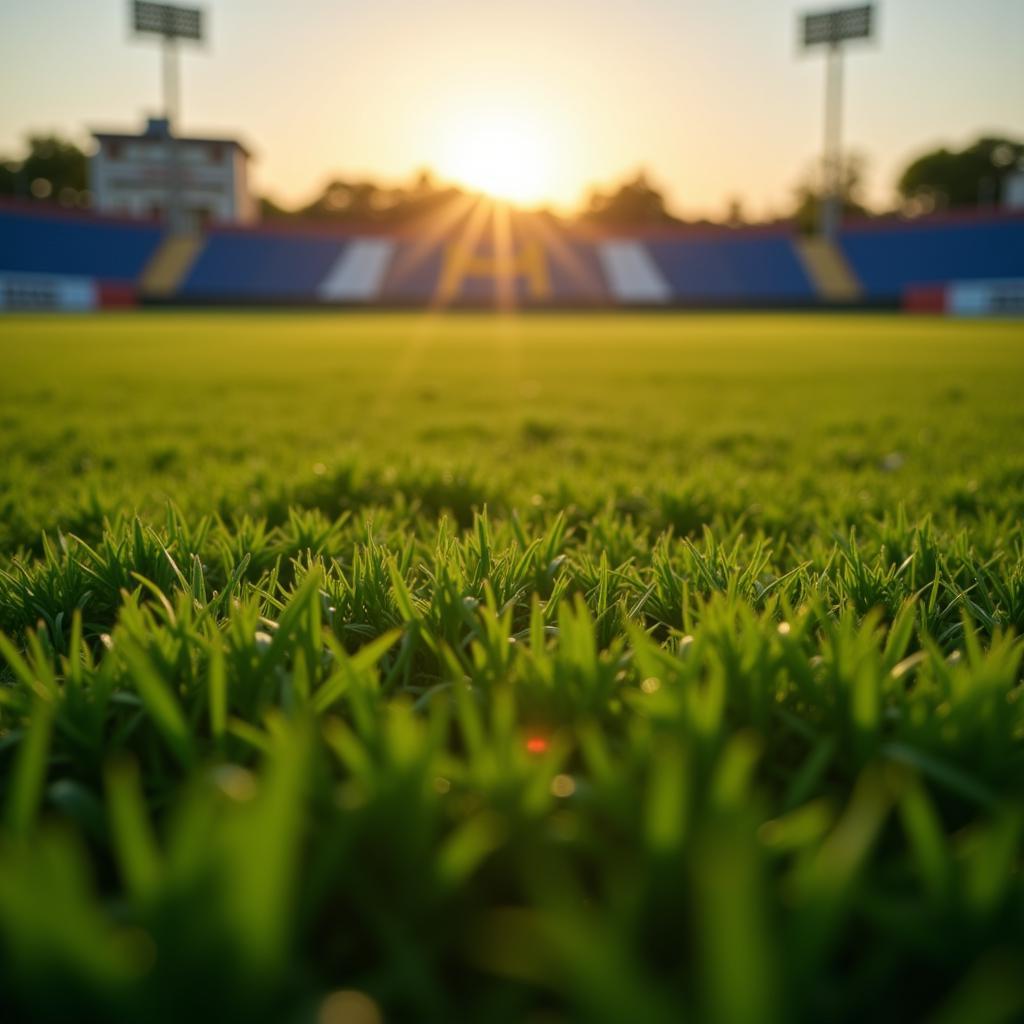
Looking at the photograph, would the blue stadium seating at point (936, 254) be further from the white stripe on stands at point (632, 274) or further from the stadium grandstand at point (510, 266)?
the white stripe on stands at point (632, 274)

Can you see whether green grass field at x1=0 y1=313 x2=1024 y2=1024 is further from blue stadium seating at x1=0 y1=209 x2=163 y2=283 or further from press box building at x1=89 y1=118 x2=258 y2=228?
press box building at x1=89 y1=118 x2=258 y2=228

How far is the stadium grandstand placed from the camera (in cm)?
3672

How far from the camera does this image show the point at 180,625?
3.49ft

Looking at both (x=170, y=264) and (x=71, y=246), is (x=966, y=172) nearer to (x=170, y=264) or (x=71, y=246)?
(x=170, y=264)

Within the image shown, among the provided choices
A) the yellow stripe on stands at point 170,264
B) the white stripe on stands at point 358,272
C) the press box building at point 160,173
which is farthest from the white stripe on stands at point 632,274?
the press box building at point 160,173

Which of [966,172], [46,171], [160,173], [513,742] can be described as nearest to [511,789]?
[513,742]

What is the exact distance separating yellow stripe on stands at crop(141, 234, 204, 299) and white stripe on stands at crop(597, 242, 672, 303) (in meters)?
20.4

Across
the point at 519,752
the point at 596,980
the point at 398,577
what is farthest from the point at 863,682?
the point at 398,577

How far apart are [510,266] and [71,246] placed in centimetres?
2098

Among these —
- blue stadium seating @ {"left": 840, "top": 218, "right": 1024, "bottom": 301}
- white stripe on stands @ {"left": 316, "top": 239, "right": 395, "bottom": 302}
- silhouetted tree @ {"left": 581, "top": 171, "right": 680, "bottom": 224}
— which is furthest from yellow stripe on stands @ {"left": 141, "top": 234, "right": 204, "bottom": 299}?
silhouetted tree @ {"left": 581, "top": 171, "right": 680, "bottom": 224}

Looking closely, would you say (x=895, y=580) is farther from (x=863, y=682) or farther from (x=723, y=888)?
(x=723, y=888)

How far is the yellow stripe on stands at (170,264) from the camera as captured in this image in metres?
39.2

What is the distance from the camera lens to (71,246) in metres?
38.3

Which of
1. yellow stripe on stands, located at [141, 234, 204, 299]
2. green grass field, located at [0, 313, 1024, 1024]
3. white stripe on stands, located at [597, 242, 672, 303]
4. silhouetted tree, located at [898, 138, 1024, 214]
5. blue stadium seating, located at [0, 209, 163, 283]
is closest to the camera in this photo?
green grass field, located at [0, 313, 1024, 1024]
